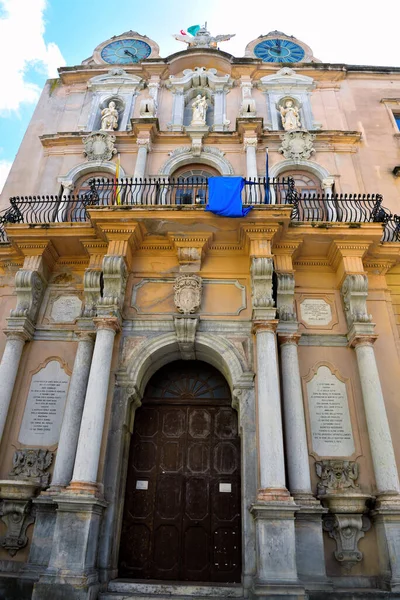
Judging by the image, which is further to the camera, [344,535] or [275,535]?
[344,535]

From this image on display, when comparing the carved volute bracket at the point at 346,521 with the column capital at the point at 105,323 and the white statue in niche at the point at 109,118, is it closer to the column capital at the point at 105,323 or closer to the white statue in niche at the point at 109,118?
the column capital at the point at 105,323

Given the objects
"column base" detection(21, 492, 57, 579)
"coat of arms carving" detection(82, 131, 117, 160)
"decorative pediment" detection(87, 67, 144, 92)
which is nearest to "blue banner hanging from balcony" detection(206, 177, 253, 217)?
"coat of arms carving" detection(82, 131, 117, 160)

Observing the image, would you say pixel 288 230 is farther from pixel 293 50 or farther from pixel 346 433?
pixel 293 50

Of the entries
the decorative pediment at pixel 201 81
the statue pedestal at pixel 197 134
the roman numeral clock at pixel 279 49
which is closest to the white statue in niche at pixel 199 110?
the statue pedestal at pixel 197 134

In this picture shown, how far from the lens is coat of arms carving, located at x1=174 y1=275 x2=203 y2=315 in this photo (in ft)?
27.9

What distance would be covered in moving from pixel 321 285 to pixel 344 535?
4.63 meters

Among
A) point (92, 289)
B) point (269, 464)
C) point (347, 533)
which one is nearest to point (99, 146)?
point (92, 289)

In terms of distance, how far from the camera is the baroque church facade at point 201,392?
6.66 m

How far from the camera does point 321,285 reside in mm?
9156

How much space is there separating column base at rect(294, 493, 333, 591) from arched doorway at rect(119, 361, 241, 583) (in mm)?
1339

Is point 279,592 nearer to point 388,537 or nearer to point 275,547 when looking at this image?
point 275,547

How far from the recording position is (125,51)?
1501 cm

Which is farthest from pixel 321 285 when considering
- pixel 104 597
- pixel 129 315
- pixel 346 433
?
pixel 104 597

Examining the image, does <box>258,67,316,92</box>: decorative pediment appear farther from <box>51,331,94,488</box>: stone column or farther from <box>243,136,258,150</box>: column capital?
<box>51,331,94,488</box>: stone column
